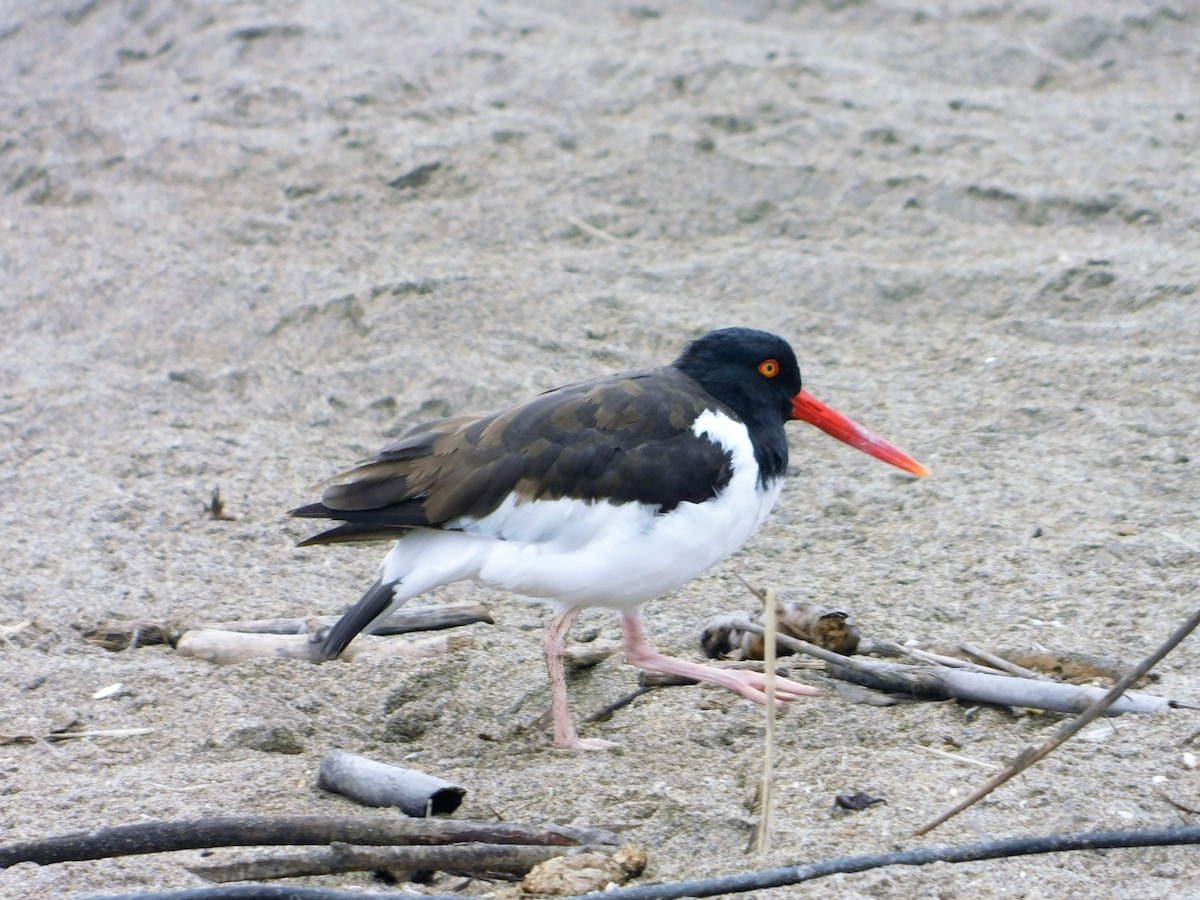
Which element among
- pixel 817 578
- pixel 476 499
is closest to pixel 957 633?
pixel 817 578

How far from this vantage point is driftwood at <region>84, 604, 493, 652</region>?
4613 mm

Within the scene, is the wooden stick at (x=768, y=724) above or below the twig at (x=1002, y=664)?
above

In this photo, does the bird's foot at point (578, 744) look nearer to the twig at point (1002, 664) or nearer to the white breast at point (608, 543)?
the white breast at point (608, 543)

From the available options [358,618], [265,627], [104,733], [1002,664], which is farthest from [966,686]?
[104,733]

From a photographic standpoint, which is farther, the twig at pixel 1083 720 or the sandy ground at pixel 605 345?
the sandy ground at pixel 605 345

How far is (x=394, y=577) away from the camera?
4246 millimetres

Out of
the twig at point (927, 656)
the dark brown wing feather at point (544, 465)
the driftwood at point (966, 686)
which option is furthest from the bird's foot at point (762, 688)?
the dark brown wing feather at point (544, 465)

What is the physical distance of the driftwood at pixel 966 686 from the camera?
12.5 feet

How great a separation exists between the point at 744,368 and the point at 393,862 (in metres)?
2.12

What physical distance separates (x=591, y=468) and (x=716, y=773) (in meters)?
0.95

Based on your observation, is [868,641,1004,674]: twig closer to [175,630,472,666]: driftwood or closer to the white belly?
the white belly

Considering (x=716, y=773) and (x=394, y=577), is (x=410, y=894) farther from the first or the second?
(x=394, y=577)

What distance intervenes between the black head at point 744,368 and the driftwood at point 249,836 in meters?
1.80

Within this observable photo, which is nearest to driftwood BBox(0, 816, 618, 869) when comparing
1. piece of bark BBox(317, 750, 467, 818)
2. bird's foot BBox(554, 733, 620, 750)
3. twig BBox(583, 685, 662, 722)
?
piece of bark BBox(317, 750, 467, 818)
